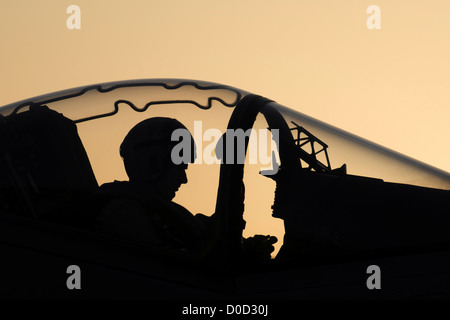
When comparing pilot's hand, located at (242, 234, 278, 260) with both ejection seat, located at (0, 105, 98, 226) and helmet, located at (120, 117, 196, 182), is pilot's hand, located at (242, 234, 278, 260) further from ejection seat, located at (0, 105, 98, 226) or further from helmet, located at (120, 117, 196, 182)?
ejection seat, located at (0, 105, 98, 226)

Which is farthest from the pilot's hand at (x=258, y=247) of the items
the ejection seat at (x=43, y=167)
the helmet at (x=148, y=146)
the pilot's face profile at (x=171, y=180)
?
the ejection seat at (x=43, y=167)

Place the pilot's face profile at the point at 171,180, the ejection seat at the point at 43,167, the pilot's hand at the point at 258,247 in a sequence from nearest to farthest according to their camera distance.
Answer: the pilot's hand at the point at 258,247 → the pilot's face profile at the point at 171,180 → the ejection seat at the point at 43,167

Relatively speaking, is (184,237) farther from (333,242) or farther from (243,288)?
(333,242)

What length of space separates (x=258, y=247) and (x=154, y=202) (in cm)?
58

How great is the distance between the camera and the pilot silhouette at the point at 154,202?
3.69m

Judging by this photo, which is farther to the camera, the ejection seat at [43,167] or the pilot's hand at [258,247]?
the ejection seat at [43,167]

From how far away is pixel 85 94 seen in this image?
4.50 metres

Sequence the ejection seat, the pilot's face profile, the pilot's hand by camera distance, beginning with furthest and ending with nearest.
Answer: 1. the ejection seat
2. the pilot's face profile
3. the pilot's hand

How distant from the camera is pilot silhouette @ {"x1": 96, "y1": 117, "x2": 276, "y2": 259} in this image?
3.69m

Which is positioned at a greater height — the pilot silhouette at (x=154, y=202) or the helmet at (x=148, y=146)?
the helmet at (x=148, y=146)

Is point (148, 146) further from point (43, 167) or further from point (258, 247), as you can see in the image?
point (258, 247)

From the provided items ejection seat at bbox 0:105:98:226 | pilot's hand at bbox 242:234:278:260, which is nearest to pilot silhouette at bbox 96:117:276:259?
pilot's hand at bbox 242:234:278:260

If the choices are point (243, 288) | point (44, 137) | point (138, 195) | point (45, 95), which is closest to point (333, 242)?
point (243, 288)

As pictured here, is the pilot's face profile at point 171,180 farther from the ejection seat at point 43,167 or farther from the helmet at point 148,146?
the ejection seat at point 43,167
